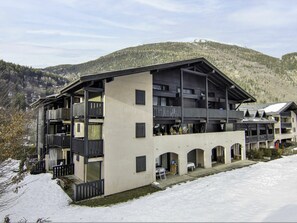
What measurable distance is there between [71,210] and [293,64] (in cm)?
15321

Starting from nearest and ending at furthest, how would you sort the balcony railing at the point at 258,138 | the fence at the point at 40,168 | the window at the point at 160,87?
the window at the point at 160,87 → the fence at the point at 40,168 → the balcony railing at the point at 258,138

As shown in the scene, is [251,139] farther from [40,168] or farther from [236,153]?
[40,168]

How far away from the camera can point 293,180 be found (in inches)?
719

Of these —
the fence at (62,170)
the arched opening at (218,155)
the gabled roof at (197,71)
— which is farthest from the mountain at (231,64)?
the fence at (62,170)

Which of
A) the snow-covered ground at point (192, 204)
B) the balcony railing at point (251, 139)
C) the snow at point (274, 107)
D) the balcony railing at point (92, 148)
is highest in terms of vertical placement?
the snow at point (274, 107)

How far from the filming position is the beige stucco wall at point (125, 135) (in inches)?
607

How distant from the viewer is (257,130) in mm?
34156

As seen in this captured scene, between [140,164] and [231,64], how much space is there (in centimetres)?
11447

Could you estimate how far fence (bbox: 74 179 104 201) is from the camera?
14.1m

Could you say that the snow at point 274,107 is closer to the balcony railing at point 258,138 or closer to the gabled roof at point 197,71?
the balcony railing at point 258,138

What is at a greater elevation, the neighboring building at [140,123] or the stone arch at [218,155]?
the neighboring building at [140,123]

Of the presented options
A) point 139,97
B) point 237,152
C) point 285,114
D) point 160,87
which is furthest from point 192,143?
point 285,114

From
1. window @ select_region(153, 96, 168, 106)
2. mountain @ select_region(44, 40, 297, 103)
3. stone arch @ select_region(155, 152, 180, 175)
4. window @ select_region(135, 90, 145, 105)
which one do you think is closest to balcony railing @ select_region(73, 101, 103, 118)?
window @ select_region(135, 90, 145, 105)

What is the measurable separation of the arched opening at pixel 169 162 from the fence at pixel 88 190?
6744 mm
